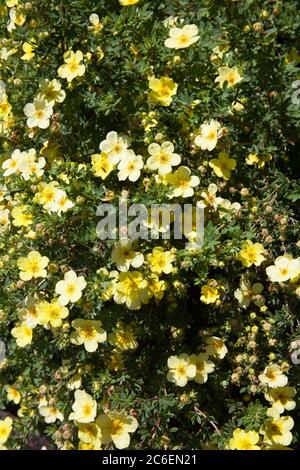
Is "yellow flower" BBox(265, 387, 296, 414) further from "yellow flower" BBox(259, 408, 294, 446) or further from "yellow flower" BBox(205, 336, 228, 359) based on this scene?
"yellow flower" BBox(205, 336, 228, 359)

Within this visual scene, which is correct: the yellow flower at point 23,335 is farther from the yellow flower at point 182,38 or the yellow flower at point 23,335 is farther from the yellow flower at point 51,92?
the yellow flower at point 182,38

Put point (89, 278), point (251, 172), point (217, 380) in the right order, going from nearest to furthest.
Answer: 1. point (89, 278)
2. point (217, 380)
3. point (251, 172)

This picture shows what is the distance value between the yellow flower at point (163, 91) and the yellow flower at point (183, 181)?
0.30m

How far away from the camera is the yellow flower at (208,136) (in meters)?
2.39

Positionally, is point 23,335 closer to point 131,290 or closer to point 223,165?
point 131,290

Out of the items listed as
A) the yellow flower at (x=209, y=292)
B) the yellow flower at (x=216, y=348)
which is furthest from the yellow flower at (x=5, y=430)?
the yellow flower at (x=209, y=292)

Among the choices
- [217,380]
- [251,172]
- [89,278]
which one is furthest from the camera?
[251,172]

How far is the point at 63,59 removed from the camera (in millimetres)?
2584

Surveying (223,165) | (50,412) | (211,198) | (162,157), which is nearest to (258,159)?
(223,165)

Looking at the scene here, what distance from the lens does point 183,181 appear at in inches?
92.9

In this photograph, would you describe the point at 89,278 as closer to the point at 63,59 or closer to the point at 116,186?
the point at 116,186
